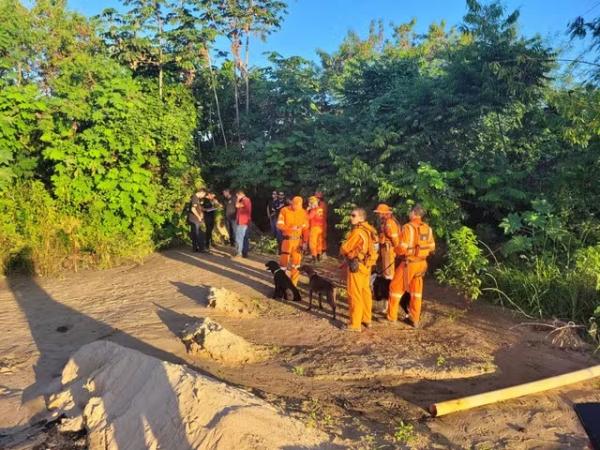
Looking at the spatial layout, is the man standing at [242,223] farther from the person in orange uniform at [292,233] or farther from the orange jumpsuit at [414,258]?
the orange jumpsuit at [414,258]

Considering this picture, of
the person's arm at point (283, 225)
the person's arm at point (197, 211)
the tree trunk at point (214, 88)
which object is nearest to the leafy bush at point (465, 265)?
the person's arm at point (283, 225)

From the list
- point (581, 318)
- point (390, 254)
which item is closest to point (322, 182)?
point (390, 254)

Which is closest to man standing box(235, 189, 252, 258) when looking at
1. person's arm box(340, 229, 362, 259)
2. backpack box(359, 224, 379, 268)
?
person's arm box(340, 229, 362, 259)

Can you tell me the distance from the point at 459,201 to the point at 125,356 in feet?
23.5

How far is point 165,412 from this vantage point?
4168 millimetres

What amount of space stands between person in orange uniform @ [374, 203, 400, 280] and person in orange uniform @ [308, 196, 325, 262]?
12.2 ft

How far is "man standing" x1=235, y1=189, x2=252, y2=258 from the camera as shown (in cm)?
1158

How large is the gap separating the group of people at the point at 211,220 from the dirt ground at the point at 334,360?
2320 millimetres

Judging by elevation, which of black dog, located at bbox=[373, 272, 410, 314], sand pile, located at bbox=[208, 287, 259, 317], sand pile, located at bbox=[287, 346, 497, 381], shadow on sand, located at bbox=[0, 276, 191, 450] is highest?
black dog, located at bbox=[373, 272, 410, 314]

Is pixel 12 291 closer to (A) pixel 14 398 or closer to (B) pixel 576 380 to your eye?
(A) pixel 14 398

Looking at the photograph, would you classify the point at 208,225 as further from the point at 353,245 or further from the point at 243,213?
the point at 353,245

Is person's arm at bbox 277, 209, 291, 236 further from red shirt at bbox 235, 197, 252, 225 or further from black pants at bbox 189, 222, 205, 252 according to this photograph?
black pants at bbox 189, 222, 205, 252

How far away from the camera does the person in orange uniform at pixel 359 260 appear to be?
6.73 meters

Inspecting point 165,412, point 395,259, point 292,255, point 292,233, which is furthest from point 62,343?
point 395,259
